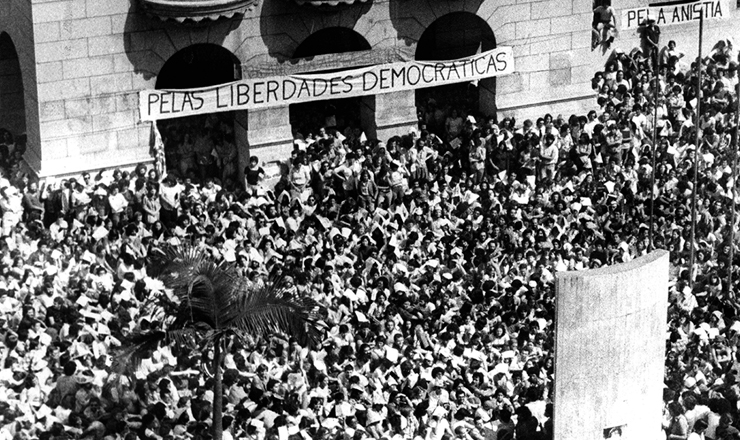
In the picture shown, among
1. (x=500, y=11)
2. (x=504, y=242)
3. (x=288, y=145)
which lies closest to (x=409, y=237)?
(x=504, y=242)

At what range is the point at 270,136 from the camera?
1832 inches

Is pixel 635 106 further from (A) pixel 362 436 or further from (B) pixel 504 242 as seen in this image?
(A) pixel 362 436

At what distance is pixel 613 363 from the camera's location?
108 ft

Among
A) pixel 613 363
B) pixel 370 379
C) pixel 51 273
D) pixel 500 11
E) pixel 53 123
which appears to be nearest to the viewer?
pixel 613 363

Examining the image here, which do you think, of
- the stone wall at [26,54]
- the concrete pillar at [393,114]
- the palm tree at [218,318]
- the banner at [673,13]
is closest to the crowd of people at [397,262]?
the concrete pillar at [393,114]

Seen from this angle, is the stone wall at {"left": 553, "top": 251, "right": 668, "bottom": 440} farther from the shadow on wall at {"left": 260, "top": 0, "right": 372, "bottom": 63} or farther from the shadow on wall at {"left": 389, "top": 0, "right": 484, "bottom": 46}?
the shadow on wall at {"left": 389, "top": 0, "right": 484, "bottom": 46}

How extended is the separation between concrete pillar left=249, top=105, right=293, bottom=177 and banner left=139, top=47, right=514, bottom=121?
11.6 inches

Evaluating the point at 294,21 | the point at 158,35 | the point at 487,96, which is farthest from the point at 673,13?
the point at 158,35

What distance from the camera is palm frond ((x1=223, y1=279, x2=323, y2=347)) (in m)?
32.9

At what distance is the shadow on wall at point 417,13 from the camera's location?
156 ft

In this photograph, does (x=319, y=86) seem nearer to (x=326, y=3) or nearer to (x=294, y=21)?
(x=294, y=21)

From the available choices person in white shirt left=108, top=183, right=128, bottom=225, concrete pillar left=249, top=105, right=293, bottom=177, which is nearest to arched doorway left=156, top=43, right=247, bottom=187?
concrete pillar left=249, top=105, right=293, bottom=177

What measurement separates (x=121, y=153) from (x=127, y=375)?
38.4 ft

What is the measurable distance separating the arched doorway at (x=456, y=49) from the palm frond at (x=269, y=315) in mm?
16511
